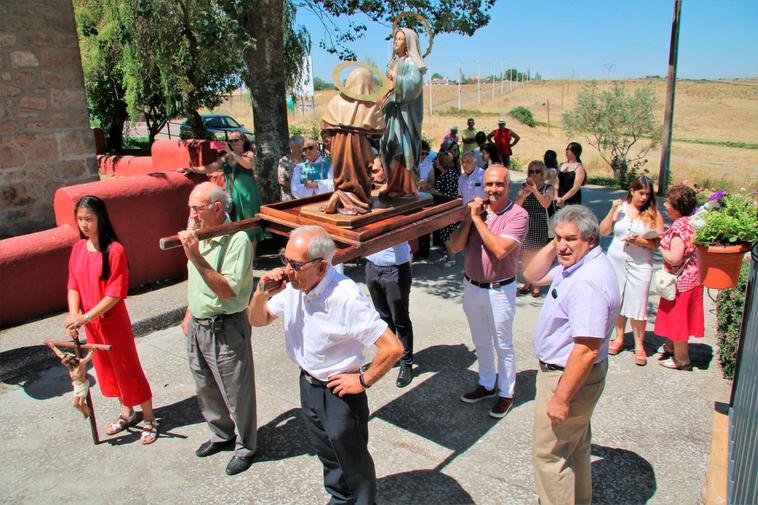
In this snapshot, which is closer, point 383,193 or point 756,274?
point 756,274

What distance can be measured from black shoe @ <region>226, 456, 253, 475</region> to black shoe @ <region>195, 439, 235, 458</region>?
25 centimetres

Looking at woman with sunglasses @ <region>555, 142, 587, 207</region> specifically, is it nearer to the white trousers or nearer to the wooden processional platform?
the white trousers

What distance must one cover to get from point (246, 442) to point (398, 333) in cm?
178

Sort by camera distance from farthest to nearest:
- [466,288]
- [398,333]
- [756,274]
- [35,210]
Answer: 1. [35,210]
2. [398,333]
3. [466,288]
4. [756,274]

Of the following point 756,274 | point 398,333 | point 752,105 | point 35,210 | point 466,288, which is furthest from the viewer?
point 752,105

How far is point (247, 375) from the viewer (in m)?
4.09

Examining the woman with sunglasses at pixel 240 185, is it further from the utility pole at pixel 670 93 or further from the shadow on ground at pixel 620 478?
the utility pole at pixel 670 93

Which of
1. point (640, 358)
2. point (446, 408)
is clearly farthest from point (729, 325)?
point (446, 408)

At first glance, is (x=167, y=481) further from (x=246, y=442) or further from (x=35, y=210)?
(x=35, y=210)

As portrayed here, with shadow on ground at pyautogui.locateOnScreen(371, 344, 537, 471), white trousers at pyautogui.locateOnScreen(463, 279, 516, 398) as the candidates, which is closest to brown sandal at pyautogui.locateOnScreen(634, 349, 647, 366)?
shadow on ground at pyautogui.locateOnScreen(371, 344, 537, 471)

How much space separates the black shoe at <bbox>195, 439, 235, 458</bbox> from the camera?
4257mm

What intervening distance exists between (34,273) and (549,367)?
230 inches

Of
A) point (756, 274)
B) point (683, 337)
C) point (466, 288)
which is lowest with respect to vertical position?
point (683, 337)

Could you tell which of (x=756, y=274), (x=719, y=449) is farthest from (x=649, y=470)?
(x=756, y=274)
